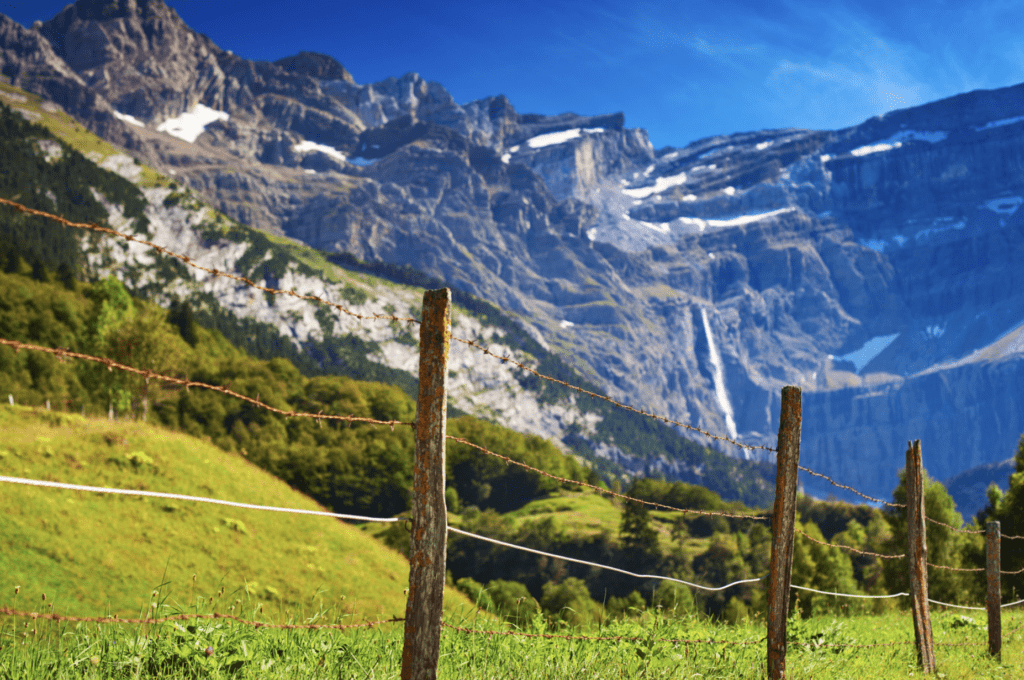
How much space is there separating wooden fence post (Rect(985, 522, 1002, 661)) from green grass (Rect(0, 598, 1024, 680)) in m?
1.41

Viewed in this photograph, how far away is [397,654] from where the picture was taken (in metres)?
6.75

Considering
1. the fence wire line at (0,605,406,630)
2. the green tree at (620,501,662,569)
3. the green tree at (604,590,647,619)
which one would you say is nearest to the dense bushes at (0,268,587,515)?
the green tree at (620,501,662,569)

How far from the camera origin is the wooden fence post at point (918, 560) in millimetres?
8828

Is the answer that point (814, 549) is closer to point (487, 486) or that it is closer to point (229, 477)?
point (229, 477)

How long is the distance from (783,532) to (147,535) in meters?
31.3

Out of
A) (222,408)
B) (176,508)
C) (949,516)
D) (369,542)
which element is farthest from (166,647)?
(222,408)

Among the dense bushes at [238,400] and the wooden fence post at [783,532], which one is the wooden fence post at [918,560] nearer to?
the wooden fence post at [783,532]

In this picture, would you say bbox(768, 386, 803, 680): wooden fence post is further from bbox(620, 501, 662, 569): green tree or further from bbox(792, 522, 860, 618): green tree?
bbox(620, 501, 662, 569): green tree

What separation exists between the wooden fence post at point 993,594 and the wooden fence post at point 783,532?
5390mm

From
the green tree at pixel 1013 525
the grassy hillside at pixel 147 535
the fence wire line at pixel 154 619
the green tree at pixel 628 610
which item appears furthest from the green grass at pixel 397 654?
the green tree at pixel 1013 525

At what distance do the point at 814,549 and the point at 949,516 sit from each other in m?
20.1

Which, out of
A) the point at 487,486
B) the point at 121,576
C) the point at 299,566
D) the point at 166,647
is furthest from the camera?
the point at 487,486

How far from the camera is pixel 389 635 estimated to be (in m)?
7.57

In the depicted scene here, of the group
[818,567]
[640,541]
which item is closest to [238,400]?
[640,541]
